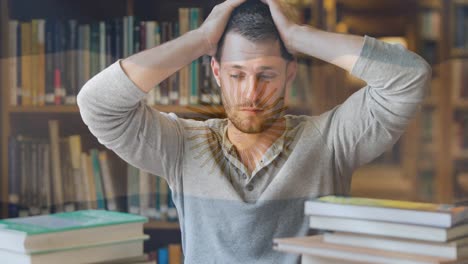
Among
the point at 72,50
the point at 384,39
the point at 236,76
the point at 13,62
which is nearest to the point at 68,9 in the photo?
the point at 72,50

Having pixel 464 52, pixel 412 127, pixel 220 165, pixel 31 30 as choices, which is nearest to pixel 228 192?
pixel 220 165

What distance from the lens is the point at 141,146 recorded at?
4.66ft

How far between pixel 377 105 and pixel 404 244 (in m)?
0.22

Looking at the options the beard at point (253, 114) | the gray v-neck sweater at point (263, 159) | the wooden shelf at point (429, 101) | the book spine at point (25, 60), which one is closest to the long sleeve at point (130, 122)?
the gray v-neck sweater at point (263, 159)

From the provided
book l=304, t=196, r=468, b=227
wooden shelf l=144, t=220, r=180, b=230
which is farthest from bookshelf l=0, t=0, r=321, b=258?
book l=304, t=196, r=468, b=227

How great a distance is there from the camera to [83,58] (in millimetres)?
1550

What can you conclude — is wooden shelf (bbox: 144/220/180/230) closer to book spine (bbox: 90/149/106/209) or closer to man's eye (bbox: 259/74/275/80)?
book spine (bbox: 90/149/106/209)

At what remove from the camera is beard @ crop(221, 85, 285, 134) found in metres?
1.34

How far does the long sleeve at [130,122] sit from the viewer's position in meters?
1.38

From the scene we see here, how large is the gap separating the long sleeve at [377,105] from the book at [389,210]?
59mm

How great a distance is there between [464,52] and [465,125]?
11 cm

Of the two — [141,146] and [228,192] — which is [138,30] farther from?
[228,192]

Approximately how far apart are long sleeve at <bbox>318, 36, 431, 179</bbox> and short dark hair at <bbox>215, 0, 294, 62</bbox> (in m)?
0.13

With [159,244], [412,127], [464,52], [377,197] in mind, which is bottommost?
[159,244]
